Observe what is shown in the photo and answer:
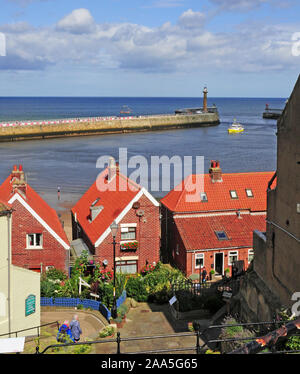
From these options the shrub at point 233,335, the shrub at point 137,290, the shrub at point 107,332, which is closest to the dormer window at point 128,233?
the shrub at point 137,290

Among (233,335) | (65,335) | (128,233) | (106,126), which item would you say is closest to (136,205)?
(128,233)

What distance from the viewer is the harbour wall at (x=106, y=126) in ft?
435

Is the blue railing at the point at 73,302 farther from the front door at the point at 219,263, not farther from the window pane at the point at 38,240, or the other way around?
the front door at the point at 219,263

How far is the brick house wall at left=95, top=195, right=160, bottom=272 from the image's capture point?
1224 inches

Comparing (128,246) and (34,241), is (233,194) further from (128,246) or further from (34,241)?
(34,241)

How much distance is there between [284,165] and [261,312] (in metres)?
5.68

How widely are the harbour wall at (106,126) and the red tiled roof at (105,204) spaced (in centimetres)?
9649

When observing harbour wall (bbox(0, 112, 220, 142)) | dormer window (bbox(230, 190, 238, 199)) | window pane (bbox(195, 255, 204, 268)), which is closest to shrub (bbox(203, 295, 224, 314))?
window pane (bbox(195, 255, 204, 268))

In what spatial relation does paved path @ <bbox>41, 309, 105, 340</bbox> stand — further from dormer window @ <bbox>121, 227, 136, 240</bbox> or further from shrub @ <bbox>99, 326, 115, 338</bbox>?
dormer window @ <bbox>121, 227, 136, 240</bbox>

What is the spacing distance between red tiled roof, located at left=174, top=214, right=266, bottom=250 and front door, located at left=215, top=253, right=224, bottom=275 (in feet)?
2.15

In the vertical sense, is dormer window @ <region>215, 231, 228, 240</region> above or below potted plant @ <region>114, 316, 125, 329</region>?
above

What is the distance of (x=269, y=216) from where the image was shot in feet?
61.6

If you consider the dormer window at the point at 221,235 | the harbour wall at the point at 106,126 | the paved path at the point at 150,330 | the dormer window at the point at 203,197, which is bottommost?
the paved path at the point at 150,330

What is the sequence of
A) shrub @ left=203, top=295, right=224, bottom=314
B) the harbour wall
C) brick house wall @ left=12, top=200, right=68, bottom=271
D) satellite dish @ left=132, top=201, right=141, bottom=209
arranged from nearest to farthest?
shrub @ left=203, top=295, right=224, bottom=314, brick house wall @ left=12, top=200, right=68, bottom=271, satellite dish @ left=132, top=201, right=141, bottom=209, the harbour wall
